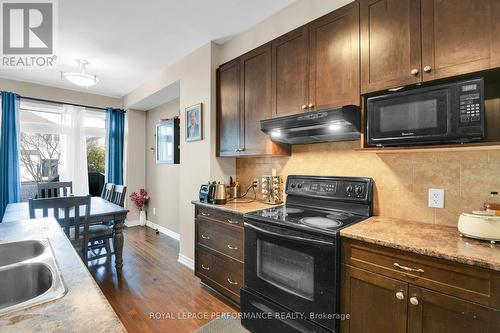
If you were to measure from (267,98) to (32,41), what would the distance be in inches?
110

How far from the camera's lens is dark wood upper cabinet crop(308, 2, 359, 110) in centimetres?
168

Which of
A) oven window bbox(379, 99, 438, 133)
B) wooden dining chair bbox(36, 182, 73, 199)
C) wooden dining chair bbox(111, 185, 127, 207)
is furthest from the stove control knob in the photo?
wooden dining chair bbox(36, 182, 73, 199)

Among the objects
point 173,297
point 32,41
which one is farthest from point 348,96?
point 32,41

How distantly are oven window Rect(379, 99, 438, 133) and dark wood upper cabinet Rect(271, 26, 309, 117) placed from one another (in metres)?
0.62

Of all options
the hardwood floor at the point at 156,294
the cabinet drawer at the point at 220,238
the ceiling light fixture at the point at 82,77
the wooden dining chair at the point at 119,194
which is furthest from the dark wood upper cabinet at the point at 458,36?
the ceiling light fixture at the point at 82,77

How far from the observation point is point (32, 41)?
274 centimetres

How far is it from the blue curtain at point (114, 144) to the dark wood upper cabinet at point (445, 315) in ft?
16.8

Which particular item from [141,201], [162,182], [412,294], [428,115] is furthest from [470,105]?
[141,201]

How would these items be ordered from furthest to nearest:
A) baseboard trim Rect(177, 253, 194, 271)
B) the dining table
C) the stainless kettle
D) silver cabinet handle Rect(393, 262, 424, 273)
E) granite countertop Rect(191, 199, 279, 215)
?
baseboard trim Rect(177, 253, 194, 271)
the dining table
the stainless kettle
granite countertop Rect(191, 199, 279, 215)
silver cabinet handle Rect(393, 262, 424, 273)

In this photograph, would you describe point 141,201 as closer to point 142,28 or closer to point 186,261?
point 186,261

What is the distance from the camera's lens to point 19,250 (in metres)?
1.21

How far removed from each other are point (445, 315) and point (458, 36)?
4.56ft

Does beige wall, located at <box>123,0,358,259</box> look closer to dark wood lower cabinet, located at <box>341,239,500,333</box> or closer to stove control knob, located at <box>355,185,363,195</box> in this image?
stove control knob, located at <box>355,185,363,195</box>

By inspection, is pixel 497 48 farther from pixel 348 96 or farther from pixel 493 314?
pixel 493 314
